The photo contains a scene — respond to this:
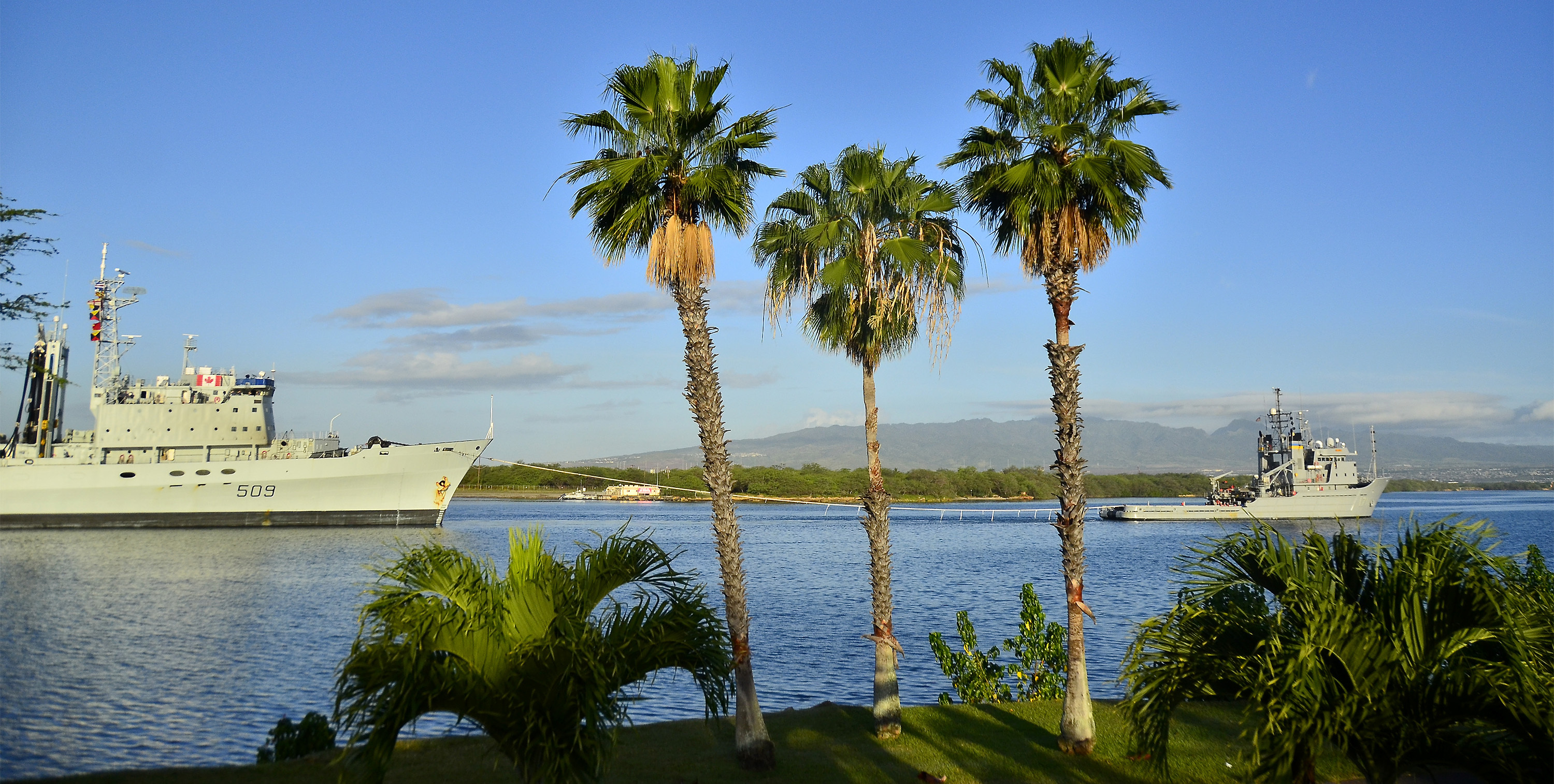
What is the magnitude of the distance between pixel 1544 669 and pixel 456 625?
7435mm

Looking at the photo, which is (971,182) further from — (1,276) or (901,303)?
(1,276)

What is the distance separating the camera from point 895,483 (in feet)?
511

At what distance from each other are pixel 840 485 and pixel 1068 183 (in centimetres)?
14243

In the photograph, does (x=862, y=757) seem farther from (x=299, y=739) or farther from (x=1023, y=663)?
(x=299, y=739)

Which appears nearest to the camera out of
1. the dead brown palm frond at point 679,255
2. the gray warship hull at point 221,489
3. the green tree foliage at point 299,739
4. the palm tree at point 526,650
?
the palm tree at point 526,650

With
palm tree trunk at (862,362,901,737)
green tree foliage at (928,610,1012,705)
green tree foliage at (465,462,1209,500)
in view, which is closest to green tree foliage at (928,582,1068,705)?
green tree foliage at (928,610,1012,705)

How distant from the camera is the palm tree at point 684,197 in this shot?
10547 mm

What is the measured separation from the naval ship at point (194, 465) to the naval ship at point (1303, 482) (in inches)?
2212

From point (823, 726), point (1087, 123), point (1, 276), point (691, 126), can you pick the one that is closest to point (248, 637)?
point (1, 276)

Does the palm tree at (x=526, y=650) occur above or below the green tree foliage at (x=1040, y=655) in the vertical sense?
above

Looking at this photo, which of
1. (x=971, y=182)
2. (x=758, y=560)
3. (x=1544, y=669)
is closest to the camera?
(x=1544, y=669)

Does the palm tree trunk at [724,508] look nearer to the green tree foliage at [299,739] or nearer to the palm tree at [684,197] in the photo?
the palm tree at [684,197]

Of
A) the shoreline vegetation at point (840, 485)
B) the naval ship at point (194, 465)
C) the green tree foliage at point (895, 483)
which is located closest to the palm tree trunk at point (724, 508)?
the naval ship at point (194, 465)

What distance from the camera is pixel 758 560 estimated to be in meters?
46.7
